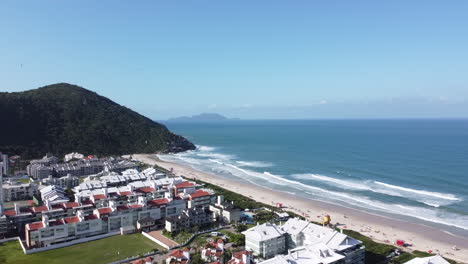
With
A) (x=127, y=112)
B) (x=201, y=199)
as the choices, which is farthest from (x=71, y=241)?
(x=127, y=112)

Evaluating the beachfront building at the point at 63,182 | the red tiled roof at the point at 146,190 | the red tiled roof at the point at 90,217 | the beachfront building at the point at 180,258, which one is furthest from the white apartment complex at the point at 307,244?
the beachfront building at the point at 63,182

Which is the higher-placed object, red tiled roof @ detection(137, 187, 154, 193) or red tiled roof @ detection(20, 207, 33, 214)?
red tiled roof @ detection(137, 187, 154, 193)

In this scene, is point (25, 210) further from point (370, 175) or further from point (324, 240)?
point (370, 175)

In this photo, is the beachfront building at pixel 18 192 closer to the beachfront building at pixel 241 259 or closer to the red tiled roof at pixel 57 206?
the red tiled roof at pixel 57 206

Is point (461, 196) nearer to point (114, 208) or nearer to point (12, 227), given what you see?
point (114, 208)

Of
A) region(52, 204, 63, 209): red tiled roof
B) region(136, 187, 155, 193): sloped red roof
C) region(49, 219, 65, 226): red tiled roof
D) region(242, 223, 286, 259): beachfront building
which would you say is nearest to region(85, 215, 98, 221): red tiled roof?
region(49, 219, 65, 226): red tiled roof

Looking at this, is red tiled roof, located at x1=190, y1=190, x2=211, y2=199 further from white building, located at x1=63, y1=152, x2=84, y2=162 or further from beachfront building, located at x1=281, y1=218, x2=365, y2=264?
white building, located at x1=63, y1=152, x2=84, y2=162

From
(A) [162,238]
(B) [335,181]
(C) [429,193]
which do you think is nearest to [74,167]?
(A) [162,238]
